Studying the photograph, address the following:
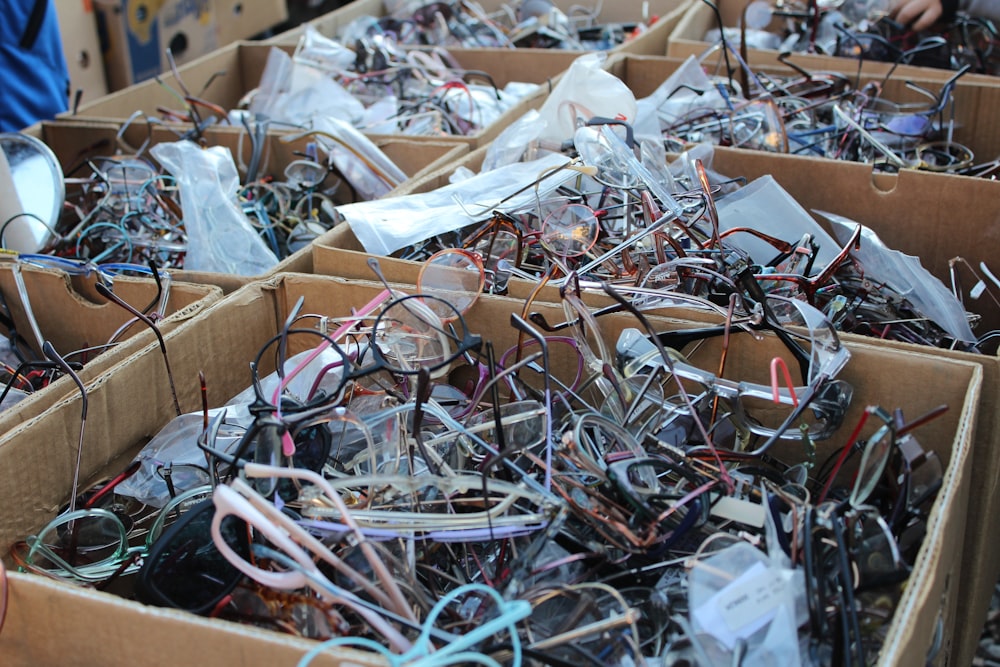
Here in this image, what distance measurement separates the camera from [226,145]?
1.57m

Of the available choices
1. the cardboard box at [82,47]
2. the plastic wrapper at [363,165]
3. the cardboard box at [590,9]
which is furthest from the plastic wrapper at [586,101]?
the cardboard box at [82,47]

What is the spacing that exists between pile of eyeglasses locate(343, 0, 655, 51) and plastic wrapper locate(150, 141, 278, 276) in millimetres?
998

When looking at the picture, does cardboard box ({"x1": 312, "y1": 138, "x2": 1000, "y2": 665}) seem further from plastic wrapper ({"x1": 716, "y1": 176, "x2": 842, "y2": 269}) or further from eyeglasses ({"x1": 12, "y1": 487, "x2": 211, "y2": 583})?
eyeglasses ({"x1": 12, "y1": 487, "x2": 211, "y2": 583})

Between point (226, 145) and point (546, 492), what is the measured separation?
1.12 metres

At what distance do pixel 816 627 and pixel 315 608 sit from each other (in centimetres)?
36

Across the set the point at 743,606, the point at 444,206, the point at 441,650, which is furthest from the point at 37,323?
the point at 743,606

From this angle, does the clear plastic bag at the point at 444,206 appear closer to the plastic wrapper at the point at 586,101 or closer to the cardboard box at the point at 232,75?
the plastic wrapper at the point at 586,101

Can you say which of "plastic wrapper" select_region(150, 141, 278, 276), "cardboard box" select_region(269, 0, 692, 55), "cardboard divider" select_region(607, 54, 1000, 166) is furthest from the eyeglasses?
"cardboard box" select_region(269, 0, 692, 55)

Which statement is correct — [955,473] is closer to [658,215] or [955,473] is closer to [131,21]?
[658,215]

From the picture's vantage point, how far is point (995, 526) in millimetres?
901

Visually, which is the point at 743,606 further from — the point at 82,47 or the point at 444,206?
the point at 82,47

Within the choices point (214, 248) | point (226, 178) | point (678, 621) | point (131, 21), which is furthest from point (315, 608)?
point (131, 21)

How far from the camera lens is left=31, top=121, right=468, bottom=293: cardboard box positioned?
1464mm

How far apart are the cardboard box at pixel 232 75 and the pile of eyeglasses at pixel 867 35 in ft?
1.48
